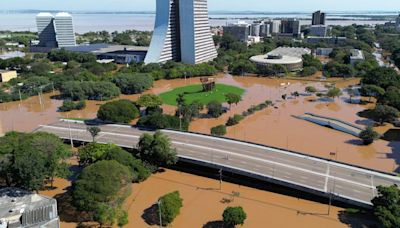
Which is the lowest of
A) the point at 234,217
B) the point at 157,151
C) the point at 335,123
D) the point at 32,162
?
the point at 335,123

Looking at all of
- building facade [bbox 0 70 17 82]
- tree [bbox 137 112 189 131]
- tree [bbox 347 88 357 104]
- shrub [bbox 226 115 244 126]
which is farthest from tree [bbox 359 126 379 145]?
building facade [bbox 0 70 17 82]

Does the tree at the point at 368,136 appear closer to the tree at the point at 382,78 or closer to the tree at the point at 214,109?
the tree at the point at 214,109

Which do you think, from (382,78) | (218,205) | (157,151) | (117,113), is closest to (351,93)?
(382,78)

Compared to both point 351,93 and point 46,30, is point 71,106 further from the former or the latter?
point 46,30

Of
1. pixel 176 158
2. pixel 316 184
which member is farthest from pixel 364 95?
pixel 176 158

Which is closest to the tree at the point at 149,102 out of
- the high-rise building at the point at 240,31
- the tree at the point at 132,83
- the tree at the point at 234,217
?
the tree at the point at 132,83

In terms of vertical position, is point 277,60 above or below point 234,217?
above
